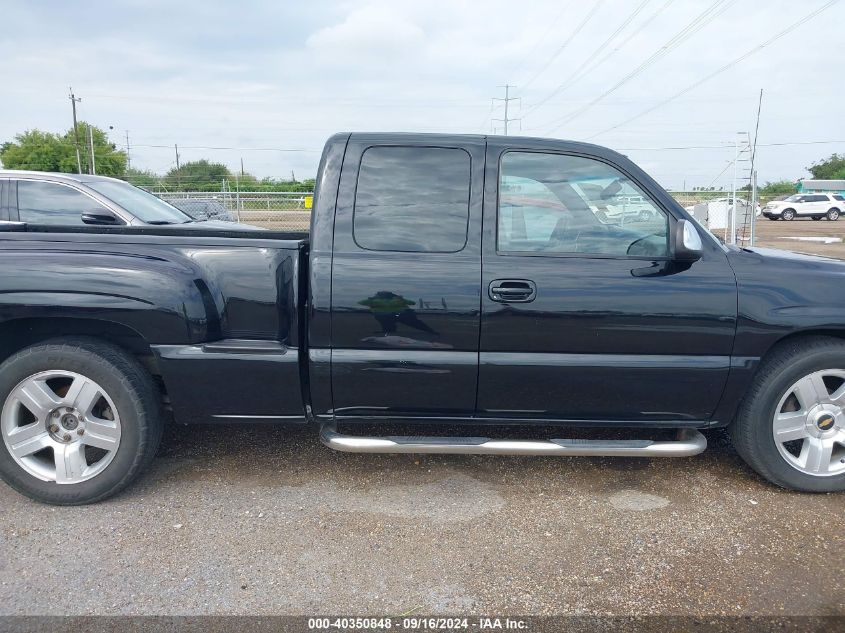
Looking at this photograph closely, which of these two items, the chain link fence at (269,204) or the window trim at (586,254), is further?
the chain link fence at (269,204)

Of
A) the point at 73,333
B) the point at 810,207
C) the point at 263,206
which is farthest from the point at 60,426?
the point at 810,207

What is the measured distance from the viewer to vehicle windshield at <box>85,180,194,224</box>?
634 centimetres

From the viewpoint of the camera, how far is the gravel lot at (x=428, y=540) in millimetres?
2434

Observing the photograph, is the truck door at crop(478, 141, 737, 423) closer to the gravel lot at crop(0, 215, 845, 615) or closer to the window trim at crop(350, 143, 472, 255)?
the window trim at crop(350, 143, 472, 255)

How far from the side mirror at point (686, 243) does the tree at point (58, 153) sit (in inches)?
1768

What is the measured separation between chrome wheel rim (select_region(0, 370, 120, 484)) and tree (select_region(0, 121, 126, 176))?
4359cm

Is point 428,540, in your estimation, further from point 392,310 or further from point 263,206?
point 263,206

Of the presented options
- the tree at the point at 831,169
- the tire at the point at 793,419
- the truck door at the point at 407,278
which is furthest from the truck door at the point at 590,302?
the tree at the point at 831,169

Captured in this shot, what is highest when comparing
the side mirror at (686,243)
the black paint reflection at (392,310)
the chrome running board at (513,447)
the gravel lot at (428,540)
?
the side mirror at (686,243)

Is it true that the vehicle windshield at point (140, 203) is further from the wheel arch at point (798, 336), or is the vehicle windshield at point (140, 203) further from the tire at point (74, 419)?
the wheel arch at point (798, 336)

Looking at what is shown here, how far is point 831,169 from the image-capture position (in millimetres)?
68000

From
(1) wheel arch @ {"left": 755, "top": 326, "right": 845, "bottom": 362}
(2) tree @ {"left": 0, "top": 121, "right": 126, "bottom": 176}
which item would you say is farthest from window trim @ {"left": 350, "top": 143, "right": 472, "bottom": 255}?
(2) tree @ {"left": 0, "top": 121, "right": 126, "bottom": 176}

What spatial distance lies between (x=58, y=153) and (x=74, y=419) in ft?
Result: 162

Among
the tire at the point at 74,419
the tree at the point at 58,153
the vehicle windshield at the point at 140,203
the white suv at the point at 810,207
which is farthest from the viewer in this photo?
the tree at the point at 58,153
